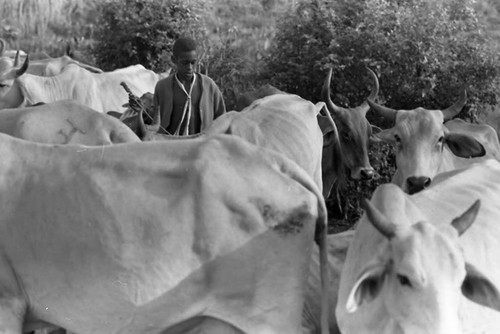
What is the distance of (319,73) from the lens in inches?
430

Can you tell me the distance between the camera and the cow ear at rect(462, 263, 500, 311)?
4957 millimetres

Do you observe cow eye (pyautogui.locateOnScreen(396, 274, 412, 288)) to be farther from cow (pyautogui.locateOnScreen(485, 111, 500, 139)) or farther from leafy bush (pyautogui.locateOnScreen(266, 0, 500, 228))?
cow (pyautogui.locateOnScreen(485, 111, 500, 139))

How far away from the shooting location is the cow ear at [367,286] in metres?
4.82

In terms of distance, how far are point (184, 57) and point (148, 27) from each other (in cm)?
571

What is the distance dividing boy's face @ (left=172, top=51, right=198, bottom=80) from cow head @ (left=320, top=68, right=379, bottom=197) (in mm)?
1350

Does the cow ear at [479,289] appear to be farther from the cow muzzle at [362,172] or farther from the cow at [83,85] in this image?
the cow at [83,85]

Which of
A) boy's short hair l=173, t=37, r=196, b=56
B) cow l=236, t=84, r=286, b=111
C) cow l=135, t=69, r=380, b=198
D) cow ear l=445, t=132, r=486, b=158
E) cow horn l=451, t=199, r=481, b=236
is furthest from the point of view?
cow l=236, t=84, r=286, b=111

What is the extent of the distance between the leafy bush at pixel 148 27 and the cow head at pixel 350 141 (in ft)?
15.9

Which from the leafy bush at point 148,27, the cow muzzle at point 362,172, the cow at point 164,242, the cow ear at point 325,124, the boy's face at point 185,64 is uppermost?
the cow at point 164,242

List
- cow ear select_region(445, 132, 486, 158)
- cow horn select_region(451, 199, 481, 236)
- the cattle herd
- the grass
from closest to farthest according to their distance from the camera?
1. cow horn select_region(451, 199, 481, 236)
2. the cattle herd
3. cow ear select_region(445, 132, 486, 158)
4. the grass

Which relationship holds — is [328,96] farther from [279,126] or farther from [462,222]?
[462,222]

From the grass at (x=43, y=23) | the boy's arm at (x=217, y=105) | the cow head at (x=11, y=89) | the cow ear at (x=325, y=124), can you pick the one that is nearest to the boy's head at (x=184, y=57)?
the boy's arm at (x=217, y=105)

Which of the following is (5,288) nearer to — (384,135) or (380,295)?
(380,295)

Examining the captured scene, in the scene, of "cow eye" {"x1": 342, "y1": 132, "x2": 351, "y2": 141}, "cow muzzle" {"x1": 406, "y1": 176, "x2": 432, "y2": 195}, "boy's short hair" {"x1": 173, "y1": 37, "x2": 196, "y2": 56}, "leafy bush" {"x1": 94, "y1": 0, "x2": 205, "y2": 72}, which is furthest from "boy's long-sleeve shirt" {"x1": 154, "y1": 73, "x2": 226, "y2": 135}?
"leafy bush" {"x1": 94, "y1": 0, "x2": 205, "y2": 72}
